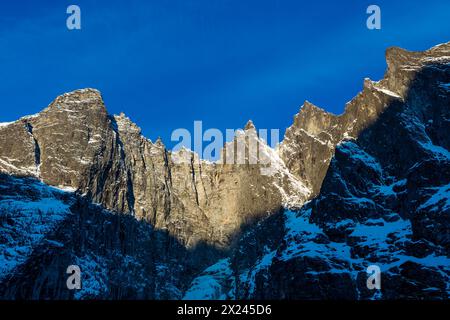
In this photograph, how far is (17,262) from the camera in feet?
611
